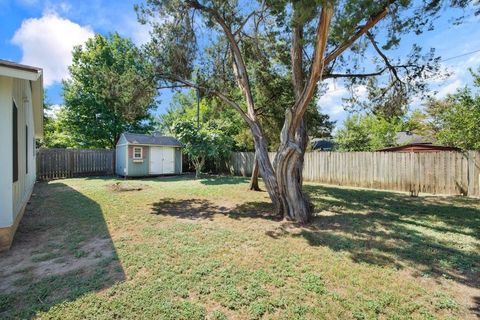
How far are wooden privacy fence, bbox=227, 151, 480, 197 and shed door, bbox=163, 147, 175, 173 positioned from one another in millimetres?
8646

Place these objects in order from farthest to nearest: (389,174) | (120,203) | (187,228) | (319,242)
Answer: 1. (389,174)
2. (120,203)
3. (187,228)
4. (319,242)

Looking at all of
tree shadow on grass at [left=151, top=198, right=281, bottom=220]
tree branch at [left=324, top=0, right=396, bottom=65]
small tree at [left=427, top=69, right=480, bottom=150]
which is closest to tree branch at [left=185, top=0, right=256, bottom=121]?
tree shadow on grass at [left=151, top=198, right=281, bottom=220]

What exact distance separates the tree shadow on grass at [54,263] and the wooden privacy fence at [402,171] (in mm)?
10033

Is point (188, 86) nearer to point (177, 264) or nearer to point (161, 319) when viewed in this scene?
point (177, 264)

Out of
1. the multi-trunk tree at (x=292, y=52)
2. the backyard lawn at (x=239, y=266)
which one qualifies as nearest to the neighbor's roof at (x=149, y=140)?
the multi-trunk tree at (x=292, y=52)

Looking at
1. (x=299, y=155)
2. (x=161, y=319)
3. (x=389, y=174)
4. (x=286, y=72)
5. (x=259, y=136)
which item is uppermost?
(x=286, y=72)

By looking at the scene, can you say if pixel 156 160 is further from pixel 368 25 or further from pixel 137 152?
pixel 368 25

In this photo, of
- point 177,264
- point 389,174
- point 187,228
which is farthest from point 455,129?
point 177,264

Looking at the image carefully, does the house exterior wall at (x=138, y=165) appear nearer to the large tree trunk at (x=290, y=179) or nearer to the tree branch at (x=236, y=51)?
the tree branch at (x=236, y=51)

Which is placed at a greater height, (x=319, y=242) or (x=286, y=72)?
(x=286, y=72)

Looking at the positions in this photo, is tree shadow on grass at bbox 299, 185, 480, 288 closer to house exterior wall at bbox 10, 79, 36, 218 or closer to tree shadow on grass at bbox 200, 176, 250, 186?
tree shadow on grass at bbox 200, 176, 250, 186

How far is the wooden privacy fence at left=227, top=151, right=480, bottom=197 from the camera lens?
8.47 m

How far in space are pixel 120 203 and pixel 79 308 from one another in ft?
16.7

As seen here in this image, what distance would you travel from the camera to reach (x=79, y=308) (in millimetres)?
2406
